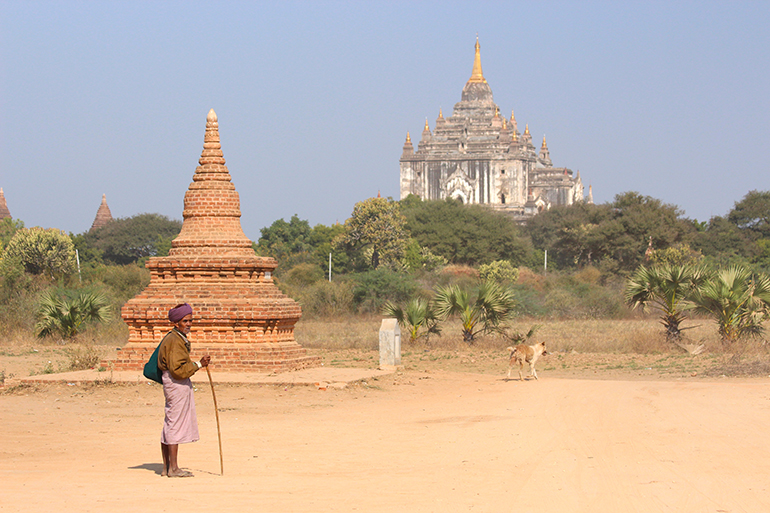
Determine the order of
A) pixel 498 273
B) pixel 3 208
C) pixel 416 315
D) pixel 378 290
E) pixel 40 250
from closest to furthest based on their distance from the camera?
pixel 416 315 < pixel 378 290 < pixel 40 250 < pixel 498 273 < pixel 3 208

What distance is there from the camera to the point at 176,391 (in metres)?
7.01

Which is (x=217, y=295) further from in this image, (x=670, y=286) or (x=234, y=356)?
(x=670, y=286)

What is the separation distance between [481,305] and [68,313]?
920 centimetres

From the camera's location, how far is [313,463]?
25.5 feet

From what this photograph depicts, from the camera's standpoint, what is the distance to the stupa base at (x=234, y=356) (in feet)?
44.9

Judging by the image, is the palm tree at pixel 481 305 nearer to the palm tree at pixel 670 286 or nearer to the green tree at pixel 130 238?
the palm tree at pixel 670 286

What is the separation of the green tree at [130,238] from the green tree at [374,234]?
12960mm

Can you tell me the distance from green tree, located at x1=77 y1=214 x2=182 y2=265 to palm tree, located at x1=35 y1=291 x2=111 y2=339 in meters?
36.9

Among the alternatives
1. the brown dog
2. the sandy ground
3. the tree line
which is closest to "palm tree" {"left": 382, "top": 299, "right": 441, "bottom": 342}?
the brown dog

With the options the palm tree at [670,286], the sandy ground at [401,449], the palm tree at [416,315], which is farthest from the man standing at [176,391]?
the palm tree at [670,286]

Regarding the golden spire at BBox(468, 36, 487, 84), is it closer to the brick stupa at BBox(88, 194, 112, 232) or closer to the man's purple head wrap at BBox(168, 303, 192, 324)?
the brick stupa at BBox(88, 194, 112, 232)

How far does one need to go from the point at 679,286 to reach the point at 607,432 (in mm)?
10370

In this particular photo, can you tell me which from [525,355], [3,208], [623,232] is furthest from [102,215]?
[525,355]

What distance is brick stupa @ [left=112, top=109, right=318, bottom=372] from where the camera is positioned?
13.7 m
